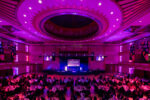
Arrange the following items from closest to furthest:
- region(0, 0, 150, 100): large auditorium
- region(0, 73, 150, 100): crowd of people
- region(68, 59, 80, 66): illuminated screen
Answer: region(0, 0, 150, 100): large auditorium, region(0, 73, 150, 100): crowd of people, region(68, 59, 80, 66): illuminated screen

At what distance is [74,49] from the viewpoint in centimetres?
1997

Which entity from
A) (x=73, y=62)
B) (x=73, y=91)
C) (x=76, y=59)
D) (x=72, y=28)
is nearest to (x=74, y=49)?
(x=76, y=59)

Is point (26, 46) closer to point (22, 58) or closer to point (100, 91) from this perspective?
point (22, 58)

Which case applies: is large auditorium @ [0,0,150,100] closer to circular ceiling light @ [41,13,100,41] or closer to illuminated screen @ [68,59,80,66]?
circular ceiling light @ [41,13,100,41]

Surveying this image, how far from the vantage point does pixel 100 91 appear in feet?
25.7

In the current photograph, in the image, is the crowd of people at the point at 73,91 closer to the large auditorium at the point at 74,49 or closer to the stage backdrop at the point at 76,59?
the large auditorium at the point at 74,49

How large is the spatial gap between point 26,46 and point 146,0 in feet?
65.9

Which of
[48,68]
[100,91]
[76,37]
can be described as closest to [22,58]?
[48,68]

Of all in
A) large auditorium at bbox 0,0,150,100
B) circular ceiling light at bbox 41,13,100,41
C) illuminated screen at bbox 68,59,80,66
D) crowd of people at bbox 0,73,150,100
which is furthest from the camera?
illuminated screen at bbox 68,59,80,66

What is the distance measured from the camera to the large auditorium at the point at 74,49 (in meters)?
6.49

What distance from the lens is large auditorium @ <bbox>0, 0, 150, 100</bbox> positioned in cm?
649

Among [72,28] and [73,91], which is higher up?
[72,28]

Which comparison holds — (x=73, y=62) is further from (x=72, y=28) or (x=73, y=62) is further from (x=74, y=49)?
(x=72, y=28)

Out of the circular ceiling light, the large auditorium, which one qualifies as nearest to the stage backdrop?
the large auditorium
